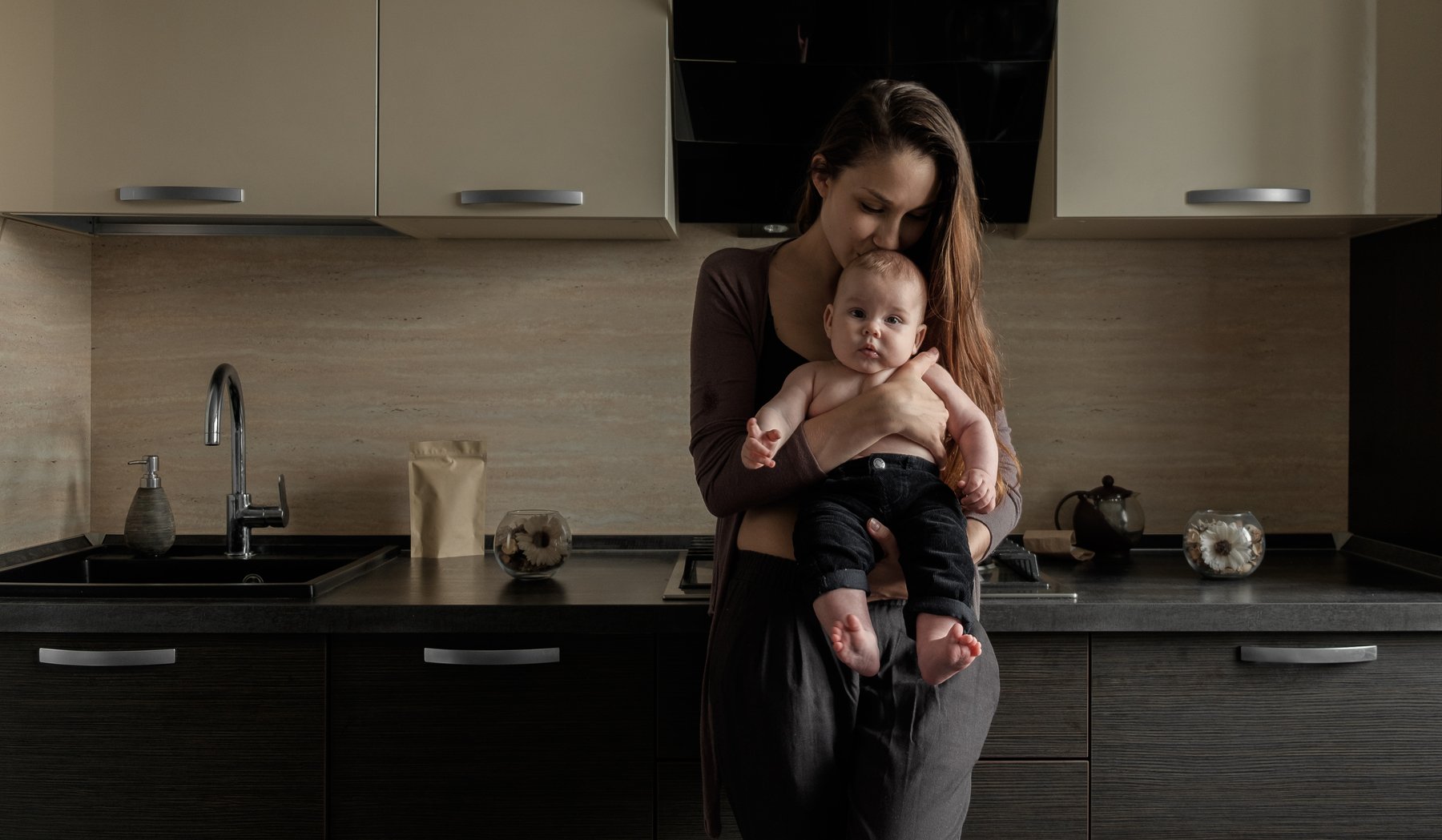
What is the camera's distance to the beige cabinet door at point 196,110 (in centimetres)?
191

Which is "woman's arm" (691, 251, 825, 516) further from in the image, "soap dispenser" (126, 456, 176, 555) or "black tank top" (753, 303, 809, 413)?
"soap dispenser" (126, 456, 176, 555)

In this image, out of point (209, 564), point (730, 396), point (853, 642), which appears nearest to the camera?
point (853, 642)

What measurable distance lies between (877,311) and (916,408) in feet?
0.41

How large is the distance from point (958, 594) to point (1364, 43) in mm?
1451

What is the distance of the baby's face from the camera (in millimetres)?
1269

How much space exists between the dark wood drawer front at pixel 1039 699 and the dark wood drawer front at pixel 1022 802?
0.02 meters

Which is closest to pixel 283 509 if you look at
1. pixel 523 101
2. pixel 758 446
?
pixel 523 101

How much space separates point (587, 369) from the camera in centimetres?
229

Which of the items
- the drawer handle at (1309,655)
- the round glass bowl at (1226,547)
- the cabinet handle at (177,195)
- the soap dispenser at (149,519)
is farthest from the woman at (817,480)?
the soap dispenser at (149,519)

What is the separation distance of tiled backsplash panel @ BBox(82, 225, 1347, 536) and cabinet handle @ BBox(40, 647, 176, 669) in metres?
0.64

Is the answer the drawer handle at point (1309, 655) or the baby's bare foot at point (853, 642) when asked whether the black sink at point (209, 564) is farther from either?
the drawer handle at point (1309, 655)

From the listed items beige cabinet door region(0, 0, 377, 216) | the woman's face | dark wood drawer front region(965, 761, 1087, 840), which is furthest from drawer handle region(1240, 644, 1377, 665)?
beige cabinet door region(0, 0, 377, 216)

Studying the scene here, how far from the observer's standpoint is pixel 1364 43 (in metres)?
1.94

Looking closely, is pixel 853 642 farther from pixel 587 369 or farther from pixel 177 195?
pixel 177 195
